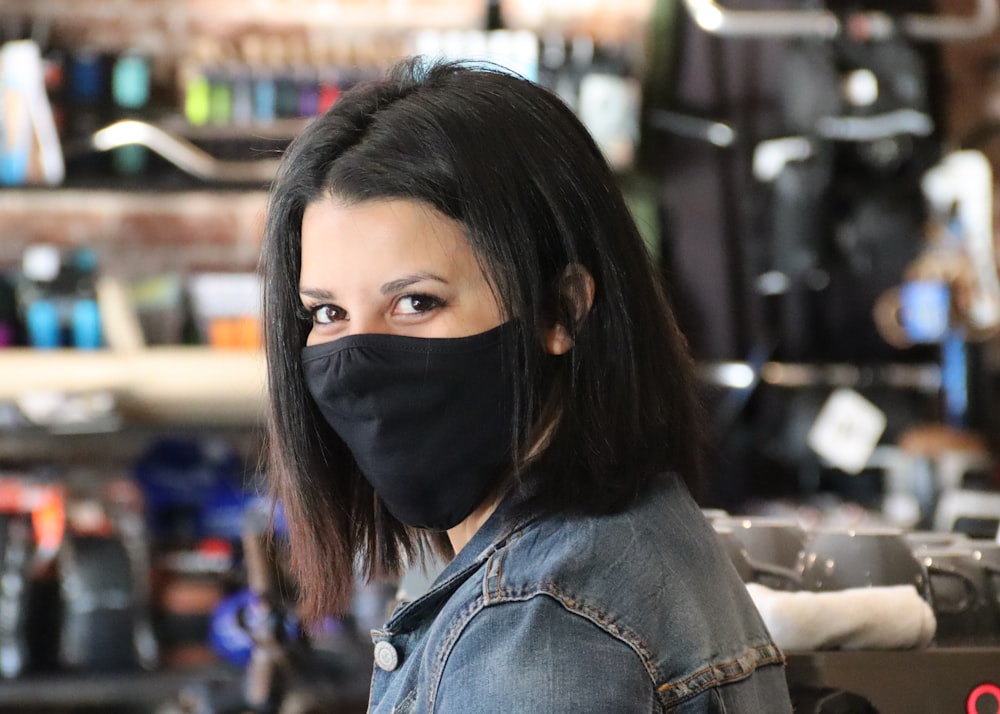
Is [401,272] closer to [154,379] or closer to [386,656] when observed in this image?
[386,656]

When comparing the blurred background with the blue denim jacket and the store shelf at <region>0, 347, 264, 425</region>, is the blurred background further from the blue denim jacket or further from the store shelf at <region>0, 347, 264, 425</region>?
the blue denim jacket

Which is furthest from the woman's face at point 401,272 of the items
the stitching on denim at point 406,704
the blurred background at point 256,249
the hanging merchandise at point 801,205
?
the hanging merchandise at point 801,205

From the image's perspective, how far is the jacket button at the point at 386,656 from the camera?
3.13 ft

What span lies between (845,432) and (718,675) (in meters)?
2.45

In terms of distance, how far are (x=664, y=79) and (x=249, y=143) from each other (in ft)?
3.64

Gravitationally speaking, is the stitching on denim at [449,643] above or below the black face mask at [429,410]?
below

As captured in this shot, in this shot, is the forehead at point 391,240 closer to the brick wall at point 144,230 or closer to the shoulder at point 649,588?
the shoulder at point 649,588

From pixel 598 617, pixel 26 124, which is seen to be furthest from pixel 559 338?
pixel 26 124

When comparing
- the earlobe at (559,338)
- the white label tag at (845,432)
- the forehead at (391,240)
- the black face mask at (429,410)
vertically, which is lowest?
the white label tag at (845,432)

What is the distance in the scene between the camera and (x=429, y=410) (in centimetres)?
95

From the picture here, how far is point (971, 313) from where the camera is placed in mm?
3102

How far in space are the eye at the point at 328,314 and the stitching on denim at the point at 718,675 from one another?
404 mm

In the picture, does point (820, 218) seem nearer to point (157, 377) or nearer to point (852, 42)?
point (852, 42)

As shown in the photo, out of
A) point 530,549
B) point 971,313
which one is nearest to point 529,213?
point 530,549
